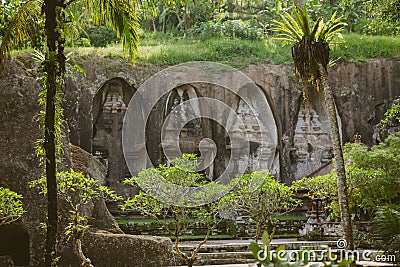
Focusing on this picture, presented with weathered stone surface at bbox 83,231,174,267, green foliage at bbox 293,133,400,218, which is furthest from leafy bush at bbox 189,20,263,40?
weathered stone surface at bbox 83,231,174,267

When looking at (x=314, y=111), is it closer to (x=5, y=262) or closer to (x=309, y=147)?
(x=309, y=147)

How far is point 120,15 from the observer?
8.04m

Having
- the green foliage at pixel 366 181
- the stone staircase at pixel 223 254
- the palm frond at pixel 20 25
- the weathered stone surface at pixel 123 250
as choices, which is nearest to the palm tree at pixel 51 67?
the palm frond at pixel 20 25

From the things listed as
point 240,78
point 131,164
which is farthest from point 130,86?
point 240,78

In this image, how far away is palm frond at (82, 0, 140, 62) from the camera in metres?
7.86

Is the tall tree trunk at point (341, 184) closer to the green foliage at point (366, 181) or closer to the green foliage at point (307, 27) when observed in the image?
the green foliage at point (307, 27)

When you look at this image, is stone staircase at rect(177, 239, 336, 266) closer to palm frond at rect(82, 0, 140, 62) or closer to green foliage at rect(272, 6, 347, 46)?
green foliage at rect(272, 6, 347, 46)

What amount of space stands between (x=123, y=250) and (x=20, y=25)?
554 cm

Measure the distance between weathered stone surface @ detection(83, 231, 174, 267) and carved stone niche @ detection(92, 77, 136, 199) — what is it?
10435mm

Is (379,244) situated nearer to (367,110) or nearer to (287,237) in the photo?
(287,237)

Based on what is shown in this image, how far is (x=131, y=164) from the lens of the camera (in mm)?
22266

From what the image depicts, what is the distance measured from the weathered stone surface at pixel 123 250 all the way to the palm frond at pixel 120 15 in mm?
4677

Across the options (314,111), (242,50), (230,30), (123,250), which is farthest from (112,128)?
(123,250)

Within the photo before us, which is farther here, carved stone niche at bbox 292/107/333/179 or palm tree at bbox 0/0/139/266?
carved stone niche at bbox 292/107/333/179
